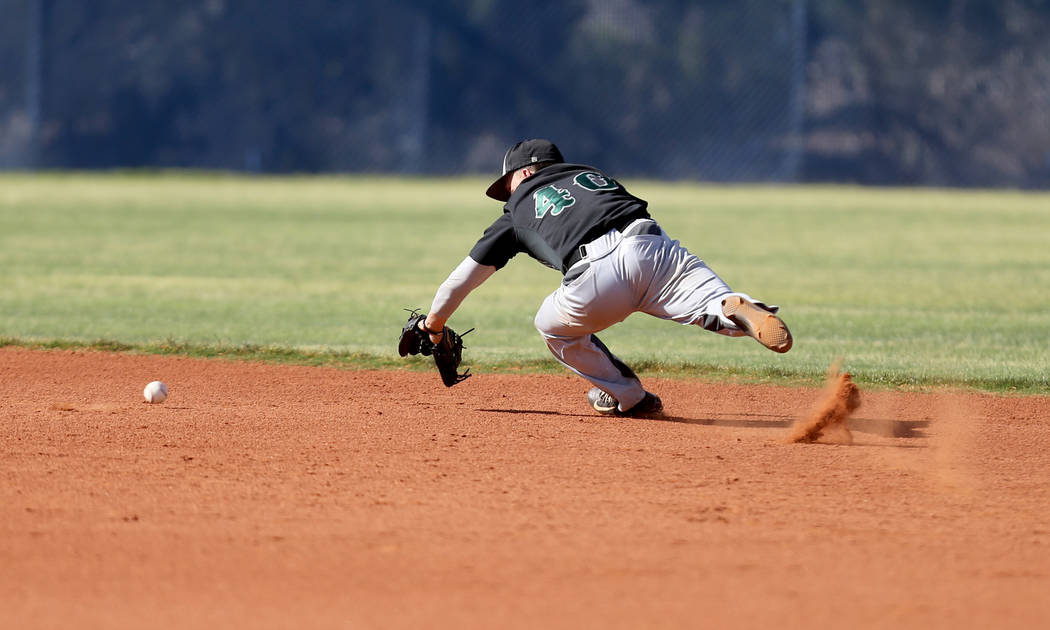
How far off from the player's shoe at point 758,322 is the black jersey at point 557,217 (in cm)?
71

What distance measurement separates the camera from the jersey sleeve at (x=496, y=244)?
5.89 m

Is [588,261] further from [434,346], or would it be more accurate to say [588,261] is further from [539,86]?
[539,86]

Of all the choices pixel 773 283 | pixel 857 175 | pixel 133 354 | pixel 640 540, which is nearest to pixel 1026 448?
pixel 640 540

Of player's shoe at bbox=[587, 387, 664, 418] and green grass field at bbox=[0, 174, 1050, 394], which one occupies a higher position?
green grass field at bbox=[0, 174, 1050, 394]

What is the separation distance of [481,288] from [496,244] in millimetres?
6792

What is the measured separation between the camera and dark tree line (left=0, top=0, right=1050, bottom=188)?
3044 centimetres

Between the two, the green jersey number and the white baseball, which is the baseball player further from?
the white baseball

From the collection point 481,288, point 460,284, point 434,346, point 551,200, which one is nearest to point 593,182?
point 551,200

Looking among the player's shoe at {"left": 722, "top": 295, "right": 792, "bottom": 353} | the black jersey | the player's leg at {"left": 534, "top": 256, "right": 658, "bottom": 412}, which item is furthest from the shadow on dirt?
the player's shoe at {"left": 722, "top": 295, "right": 792, "bottom": 353}

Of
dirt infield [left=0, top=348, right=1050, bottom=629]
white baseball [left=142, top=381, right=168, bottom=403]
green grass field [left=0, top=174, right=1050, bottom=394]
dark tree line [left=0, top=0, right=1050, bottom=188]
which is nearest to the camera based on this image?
dirt infield [left=0, top=348, right=1050, bottom=629]

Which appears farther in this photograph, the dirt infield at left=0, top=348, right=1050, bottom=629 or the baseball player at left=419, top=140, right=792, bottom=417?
the baseball player at left=419, top=140, right=792, bottom=417

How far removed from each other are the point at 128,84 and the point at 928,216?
20.2 metres

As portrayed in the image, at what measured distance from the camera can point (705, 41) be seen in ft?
104

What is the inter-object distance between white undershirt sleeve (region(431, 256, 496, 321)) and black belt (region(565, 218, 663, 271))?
350mm
